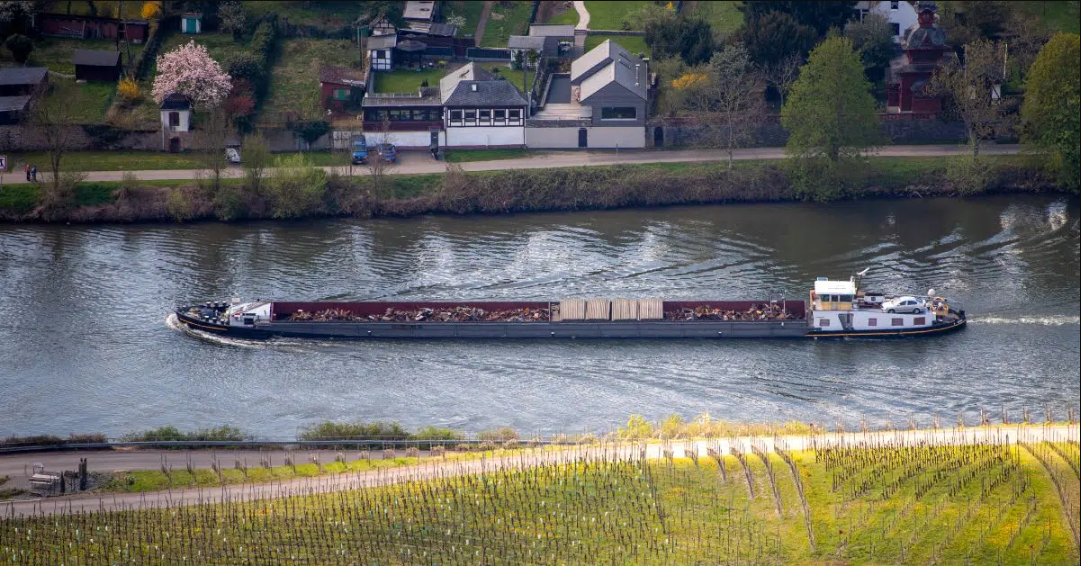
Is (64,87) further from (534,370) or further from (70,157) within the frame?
(534,370)

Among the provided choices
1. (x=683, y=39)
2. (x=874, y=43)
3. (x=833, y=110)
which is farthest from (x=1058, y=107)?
(x=683, y=39)

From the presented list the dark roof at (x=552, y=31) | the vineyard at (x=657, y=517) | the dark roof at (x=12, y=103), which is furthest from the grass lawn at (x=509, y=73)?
Answer: the vineyard at (x=657, y=517)

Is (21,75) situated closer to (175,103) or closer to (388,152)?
(175,103)

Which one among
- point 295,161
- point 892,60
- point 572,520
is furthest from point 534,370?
point 892,60

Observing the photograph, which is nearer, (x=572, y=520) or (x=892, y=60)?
(x=572, y=520)

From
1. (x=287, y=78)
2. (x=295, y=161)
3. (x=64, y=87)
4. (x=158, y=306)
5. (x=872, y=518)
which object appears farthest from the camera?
(x=287, y=78)

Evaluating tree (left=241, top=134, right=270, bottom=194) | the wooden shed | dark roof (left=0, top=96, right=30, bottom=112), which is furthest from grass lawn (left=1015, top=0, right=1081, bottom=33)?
dark roof (left=0, top=96, right=30, bottom=112)

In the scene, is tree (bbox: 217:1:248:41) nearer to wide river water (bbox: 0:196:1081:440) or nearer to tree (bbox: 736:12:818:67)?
wide river water (bbox: 0:196:1081:440)

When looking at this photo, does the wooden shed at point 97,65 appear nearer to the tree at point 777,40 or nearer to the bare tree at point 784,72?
the tree at point 777,40
